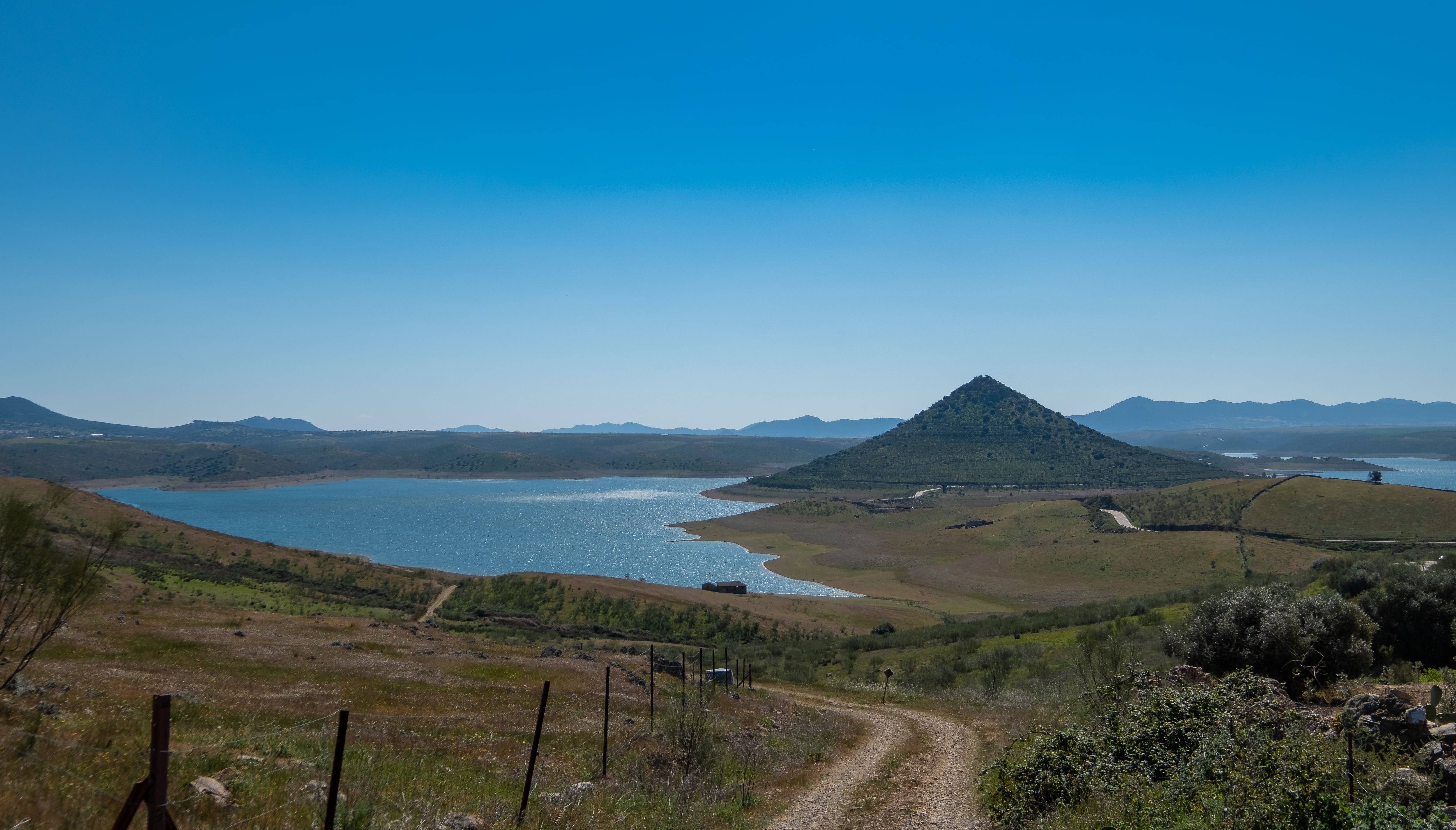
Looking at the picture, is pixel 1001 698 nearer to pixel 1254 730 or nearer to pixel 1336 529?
pixel 1254 730

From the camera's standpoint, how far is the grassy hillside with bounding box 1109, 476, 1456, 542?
7294cm

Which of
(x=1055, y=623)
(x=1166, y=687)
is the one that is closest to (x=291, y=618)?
(x=1166, y=687)

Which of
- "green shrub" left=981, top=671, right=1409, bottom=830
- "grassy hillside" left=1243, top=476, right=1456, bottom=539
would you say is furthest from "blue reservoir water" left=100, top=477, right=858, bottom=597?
"green shrub" left=981, top=671, right=1409, bottom=830

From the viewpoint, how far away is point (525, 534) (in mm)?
111312

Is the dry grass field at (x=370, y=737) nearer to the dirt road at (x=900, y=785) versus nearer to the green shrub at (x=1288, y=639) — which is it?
the dirt road at (x=900, y=785)

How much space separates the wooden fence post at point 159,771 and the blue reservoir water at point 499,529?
6601cm

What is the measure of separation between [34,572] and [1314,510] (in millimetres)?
103289

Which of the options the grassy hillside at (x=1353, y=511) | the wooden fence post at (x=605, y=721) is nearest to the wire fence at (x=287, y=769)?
the wooden fence post at (x=605, y=721)

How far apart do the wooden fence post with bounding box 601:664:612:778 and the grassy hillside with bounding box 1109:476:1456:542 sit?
79.4 meters

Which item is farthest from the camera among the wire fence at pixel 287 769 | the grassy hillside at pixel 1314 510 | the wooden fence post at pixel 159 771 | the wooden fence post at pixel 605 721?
the grassy hillside at pixel 1314 510

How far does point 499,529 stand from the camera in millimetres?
118438

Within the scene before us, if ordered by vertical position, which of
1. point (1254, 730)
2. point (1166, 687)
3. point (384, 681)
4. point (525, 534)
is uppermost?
point (1254, 730)

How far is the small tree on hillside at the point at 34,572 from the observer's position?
10.9 meters

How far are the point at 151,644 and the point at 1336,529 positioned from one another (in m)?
96.2
